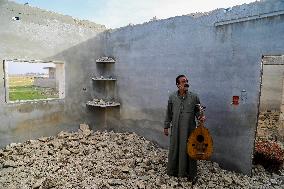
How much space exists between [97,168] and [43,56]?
2.97 m

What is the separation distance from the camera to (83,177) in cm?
408

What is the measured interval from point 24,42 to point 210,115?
4.32 meters

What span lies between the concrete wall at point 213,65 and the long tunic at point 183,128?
838 millimetres

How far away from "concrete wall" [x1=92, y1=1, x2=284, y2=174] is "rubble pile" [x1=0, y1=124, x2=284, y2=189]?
0.44 metres

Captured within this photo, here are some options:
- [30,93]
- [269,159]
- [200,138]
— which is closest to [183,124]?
[200,138]

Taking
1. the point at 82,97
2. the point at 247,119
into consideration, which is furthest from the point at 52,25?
the point at 247,119

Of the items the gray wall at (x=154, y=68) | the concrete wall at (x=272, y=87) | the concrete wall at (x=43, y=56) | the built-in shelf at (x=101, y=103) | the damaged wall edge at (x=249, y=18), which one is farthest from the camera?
the concrete wall at (x=272, y=87)

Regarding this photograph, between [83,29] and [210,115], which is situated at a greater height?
[83,29]

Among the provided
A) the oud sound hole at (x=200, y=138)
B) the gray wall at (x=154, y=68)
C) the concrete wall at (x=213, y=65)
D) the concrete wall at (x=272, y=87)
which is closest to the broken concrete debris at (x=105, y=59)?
the gray wall at (x=154, y=68)

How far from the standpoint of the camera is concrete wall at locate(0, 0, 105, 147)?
196 inches

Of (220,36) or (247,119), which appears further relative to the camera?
(220,36)

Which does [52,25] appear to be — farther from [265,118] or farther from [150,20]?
[265,118]

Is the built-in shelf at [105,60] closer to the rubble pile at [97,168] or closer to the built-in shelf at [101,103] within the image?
the built-in shelf at [101,103]

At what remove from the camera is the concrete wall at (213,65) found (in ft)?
13.0
